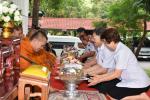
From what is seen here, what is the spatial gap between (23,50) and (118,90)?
1.04m

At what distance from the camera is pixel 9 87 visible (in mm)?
3191

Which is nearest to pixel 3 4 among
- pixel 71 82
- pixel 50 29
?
pixel 71 82

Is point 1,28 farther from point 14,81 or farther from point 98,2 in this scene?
point 98,2

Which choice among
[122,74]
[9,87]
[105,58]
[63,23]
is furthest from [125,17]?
[9,87]

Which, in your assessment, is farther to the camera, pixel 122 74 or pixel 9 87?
pixel 122 74

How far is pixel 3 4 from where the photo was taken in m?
3.78

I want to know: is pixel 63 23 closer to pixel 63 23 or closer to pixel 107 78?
pixel 63 23

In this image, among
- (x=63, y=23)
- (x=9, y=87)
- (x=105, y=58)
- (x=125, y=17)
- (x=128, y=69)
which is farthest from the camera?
(x=63, y=23)

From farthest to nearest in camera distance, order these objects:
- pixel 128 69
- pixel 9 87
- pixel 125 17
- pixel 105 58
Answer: pixel 125 17 → pixel 105 58 → pixel 128 69 → pixel 9 87

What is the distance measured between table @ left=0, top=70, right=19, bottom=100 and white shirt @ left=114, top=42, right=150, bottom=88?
3.53ft

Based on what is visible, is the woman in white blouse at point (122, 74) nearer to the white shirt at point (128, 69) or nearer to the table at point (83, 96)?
the white shirt at point (128, 69)

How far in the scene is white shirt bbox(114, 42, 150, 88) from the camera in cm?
422

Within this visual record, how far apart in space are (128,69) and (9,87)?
1.51 meters

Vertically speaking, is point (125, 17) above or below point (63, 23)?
above
